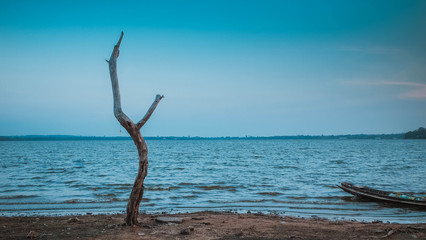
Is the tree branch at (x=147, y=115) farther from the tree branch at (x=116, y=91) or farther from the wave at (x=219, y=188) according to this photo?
the wave at (x=219, y=188)

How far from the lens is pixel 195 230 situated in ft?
29.5

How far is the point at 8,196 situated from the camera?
17.2 metres

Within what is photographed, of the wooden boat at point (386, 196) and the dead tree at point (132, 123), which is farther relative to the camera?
the wooden boat at point (386, 196)

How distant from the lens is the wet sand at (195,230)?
8.36m

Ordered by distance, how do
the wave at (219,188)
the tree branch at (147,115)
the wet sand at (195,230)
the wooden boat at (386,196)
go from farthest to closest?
1. the wave at (219,188)
2. the wooden boat at (386,196)
3. the tree branch at (147,115)
4. the wet sand at (195,230)

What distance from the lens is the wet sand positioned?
8359mm

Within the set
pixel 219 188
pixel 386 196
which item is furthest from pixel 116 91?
pixel 386 196

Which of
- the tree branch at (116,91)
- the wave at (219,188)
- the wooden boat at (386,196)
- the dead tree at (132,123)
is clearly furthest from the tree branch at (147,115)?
the wooden boat at (386,196)

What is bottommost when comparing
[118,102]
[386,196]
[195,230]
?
[386,196]

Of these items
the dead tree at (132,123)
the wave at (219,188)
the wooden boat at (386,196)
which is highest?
the dead tree at (132,123)

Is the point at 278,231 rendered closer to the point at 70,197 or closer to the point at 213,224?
the point at 213,224

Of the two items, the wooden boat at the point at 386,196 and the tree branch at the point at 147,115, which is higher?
the tree branch at the point at 147,115

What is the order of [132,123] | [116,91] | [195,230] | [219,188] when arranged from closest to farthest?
[132,123], [116,91], [195,230], [219,188]

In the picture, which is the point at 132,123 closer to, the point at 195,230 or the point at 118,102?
the point at 118,102
